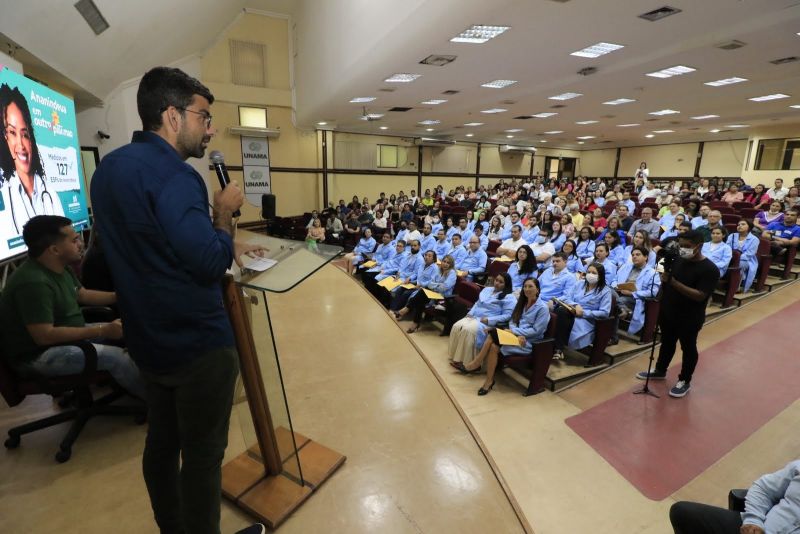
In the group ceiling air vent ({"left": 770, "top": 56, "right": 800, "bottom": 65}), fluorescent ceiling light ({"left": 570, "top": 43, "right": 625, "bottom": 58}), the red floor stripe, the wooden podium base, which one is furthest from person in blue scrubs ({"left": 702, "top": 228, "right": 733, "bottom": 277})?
the wooden podium base

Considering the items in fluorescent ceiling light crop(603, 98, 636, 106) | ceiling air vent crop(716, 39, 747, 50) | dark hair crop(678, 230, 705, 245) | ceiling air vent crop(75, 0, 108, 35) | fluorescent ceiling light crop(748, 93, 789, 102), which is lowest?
dark hair crop(678, 230, 705, 245)

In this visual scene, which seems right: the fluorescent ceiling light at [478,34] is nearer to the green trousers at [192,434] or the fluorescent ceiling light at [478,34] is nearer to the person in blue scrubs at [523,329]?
the person in blue scrubs at [523,329]

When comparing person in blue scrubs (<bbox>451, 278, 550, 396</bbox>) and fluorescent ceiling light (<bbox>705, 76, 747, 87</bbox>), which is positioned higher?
fluorescent ceiling light (<bbox>705, 76, 747, 87</bbox>)

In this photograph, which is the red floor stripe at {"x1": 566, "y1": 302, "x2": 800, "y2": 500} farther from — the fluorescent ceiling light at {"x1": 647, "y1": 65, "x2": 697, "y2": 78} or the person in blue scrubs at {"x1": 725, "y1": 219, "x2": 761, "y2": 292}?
the fluorescent ceiling light at {"x1": 647, "y1": 65, "x2": 697, "y2": 78}

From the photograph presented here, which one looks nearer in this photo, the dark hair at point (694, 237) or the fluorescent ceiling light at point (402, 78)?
the dark hair at point (694, 237)

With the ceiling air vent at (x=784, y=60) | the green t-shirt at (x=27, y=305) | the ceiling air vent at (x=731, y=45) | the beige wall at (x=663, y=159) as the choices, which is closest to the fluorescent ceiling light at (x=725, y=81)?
the ceiling air vent at (x=784, y=60)

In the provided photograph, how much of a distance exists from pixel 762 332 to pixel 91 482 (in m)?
5.64

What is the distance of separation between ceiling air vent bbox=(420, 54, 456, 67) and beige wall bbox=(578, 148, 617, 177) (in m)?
14.3

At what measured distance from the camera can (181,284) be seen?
85 cm

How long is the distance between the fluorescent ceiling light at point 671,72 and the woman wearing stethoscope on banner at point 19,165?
6.88 metres

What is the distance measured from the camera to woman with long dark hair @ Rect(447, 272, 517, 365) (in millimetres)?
3705

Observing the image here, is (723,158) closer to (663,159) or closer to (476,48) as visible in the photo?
(663,159)

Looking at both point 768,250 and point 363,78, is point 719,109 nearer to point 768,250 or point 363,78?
point 768,250

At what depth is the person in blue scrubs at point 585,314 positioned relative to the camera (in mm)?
3586
